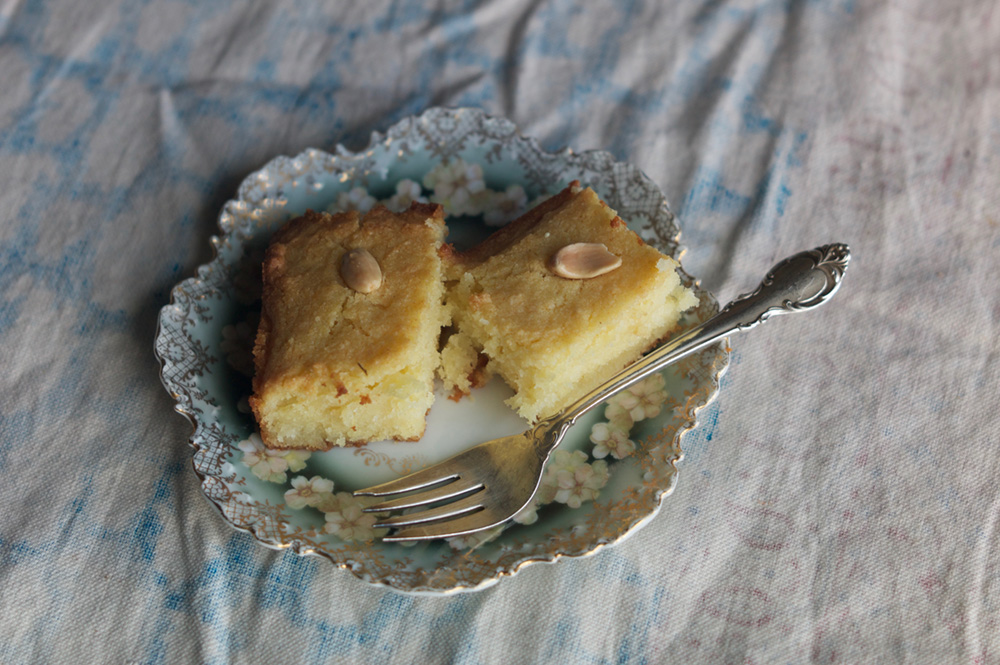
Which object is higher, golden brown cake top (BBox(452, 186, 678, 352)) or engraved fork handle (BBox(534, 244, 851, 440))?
golden brown cake top (BBox(452, 186, 678, 352))

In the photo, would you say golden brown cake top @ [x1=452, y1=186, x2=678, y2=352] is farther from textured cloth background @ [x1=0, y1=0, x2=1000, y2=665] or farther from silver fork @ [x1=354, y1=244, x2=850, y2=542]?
textured cloth background @ [x1=0, y1=0, x2=1000, y2=665]

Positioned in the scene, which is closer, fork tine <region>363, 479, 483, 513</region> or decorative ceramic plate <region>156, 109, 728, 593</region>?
decorative ceramic plate <region>156, 109, 728, 593</region>

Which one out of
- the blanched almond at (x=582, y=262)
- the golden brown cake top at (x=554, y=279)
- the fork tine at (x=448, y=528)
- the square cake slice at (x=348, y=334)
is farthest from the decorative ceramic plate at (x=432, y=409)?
the blanched almond at (x=582, y=262)

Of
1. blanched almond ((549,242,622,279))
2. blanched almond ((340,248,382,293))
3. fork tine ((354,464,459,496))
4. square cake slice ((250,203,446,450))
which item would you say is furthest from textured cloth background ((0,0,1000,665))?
blanched almond ((340,248,382,293))

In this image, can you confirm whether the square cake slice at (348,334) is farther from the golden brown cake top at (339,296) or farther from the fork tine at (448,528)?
the fork tine at (448,528)

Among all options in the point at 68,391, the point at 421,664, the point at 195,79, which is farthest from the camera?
the point at 195,79

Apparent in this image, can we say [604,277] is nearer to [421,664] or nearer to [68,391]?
[421,664]

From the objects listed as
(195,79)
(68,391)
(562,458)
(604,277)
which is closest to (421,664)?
(562,458)
